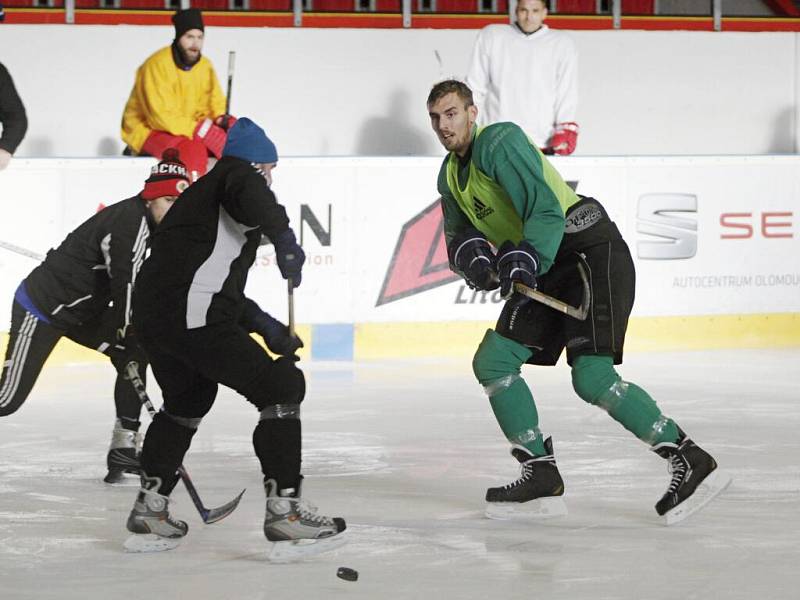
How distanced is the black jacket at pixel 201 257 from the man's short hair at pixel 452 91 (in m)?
0.64

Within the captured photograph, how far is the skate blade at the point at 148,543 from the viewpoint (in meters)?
3.66

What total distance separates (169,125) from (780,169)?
338 centimetres

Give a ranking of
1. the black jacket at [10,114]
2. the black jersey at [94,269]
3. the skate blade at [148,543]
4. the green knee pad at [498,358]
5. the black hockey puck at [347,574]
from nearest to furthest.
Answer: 1. the black hockey puck at [347,574]
2. the skate blade at [148,543]
3. the green knee pad at [498,358]
4. the black jersey at [94,269]
5. the black jacket at [10,114]

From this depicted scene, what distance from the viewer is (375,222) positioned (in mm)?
8172

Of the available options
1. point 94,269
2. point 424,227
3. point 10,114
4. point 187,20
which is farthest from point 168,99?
point 94,269

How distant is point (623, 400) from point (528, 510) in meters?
0.38

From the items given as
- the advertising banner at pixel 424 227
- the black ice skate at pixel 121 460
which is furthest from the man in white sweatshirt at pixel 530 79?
the black ice skate at pixel 121 460

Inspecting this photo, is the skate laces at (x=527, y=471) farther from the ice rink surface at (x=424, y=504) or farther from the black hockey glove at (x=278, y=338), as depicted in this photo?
the black hockey glove at (x=278, y=338)

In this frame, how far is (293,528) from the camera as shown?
3.57m

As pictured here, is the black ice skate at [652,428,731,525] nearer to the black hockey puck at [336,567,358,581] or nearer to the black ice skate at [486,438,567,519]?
the black ice skate at [486,438,567,519]

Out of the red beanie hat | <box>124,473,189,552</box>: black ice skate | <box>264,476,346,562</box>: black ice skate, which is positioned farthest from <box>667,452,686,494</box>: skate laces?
the red beanie hat

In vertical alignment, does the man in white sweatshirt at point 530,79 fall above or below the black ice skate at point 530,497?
above

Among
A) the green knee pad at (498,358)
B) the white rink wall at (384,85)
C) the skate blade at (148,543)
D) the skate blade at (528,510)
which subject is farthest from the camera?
the white rink wall at (384,85)

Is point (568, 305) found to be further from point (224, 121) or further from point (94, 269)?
point (224, 121)
